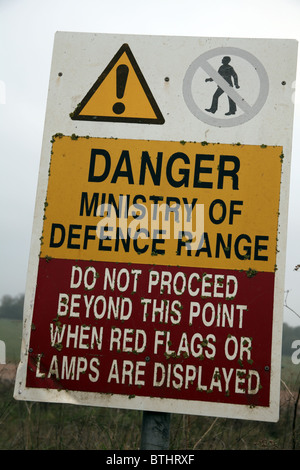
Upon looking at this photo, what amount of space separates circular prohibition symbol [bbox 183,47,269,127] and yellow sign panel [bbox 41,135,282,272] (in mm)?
119

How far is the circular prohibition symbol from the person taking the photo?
6.29ft

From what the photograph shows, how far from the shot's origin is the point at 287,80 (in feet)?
6.40

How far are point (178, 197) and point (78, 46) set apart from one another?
859 millimetres

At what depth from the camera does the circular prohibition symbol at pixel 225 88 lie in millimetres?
1918

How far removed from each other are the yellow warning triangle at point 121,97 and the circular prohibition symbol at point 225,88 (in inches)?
6.3

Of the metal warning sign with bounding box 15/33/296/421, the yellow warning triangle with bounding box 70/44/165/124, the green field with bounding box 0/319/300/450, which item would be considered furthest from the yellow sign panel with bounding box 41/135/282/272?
the green field with bounding box 0/319/300/450

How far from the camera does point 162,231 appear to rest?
1.87m

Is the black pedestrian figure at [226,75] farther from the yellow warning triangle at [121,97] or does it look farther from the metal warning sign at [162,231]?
the yellow warning triangle at [121,97]

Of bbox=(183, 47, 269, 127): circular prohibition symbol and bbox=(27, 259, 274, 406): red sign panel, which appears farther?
bbox=(183, 47, 269, 127): circular prohibition symbol

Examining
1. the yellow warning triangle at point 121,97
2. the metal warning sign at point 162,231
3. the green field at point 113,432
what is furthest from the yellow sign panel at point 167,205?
the green field at point 113,432

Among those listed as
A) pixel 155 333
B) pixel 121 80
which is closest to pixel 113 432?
pixel 155 333

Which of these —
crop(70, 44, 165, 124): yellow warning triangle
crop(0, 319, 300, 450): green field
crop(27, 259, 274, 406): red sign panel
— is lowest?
crop(0, 319, 300, 450): green field

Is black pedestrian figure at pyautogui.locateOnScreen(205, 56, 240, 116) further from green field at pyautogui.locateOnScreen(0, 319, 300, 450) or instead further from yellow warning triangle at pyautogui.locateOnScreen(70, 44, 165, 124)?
green field at pyautogui.locateOnScreen(0, 319, 300, 450)

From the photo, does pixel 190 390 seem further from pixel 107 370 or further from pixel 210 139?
pixel 210 139
